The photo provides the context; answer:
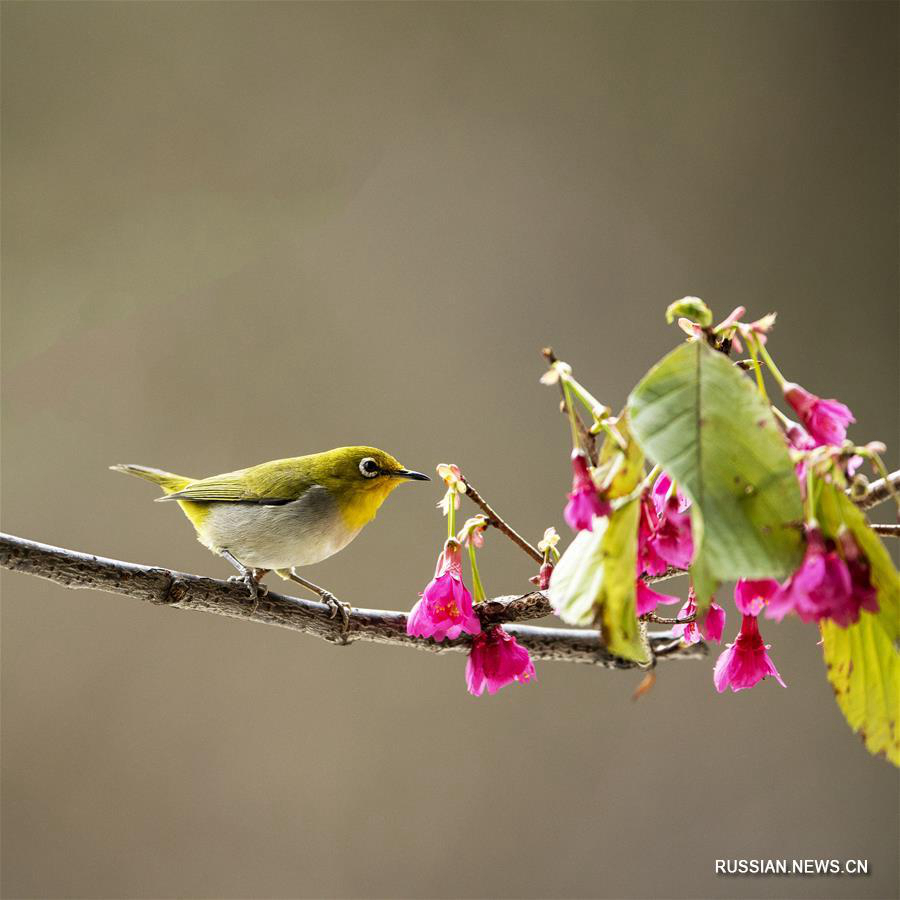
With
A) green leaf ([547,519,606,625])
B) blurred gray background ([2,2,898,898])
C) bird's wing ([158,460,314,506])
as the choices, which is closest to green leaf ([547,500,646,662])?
green leaf ([547,519,606,625])

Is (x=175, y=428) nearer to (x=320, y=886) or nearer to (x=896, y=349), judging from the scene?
(x=320, y=886)

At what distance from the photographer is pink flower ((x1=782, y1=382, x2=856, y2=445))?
392mm

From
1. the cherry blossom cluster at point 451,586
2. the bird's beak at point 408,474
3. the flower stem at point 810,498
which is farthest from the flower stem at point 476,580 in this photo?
the bird's beak at point 408,474

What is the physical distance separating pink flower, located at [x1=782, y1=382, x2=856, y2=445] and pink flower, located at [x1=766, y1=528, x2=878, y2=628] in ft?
0.20

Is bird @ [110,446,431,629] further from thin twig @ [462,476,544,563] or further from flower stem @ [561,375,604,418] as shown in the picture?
flower stem @ [561,375,604,418]

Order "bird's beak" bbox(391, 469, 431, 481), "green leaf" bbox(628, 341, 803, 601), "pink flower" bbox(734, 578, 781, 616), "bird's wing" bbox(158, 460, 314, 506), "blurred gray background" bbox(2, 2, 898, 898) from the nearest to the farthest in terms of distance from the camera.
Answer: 1. "green leaf" bbox(628, 341, 803, 601)
2. "pink flower" bbox(734, 578, 781, 616)
3. "bird's beak" bbox(391, 469, 431, 481)
4. "bird's wing" bbox(158, 460, 314, 506)
5. "blurred gray background" bbox(2, 2, 898, 898)

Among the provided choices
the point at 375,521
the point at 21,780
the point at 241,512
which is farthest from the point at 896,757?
the point at 21,780

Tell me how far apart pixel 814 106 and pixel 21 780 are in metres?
2.76

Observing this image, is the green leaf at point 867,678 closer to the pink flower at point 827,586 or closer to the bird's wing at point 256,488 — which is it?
the pink flower at point 827,586

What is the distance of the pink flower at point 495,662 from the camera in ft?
1.92

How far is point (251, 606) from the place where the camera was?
750 millimetres

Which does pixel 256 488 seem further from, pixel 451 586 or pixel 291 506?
pixel 451 586

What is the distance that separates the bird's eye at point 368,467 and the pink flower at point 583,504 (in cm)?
62

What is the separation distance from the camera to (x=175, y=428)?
7.24ft
